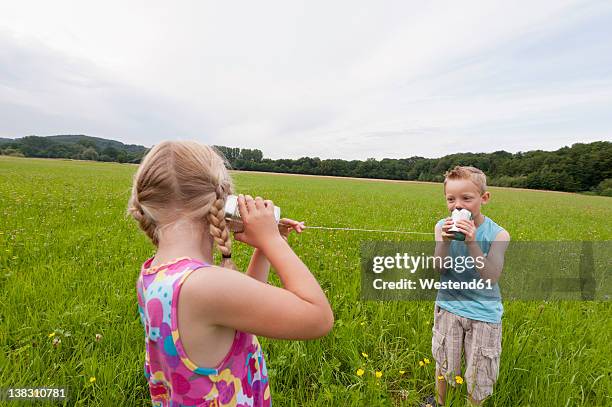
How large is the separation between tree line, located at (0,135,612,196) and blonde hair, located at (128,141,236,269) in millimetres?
52774

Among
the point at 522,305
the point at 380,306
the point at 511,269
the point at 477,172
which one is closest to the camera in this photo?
the point at 477,172

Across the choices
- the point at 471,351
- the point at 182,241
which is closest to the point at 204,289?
the point at 182,241

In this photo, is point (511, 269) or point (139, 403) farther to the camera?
point (511, 269)

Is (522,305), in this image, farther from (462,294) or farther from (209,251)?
(209,251)

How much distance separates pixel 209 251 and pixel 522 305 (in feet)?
12.8

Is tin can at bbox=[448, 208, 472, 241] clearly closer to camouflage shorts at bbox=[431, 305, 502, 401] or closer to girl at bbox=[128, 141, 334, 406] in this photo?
camouflage shorts at bbox=[431, 305, 502, 401]

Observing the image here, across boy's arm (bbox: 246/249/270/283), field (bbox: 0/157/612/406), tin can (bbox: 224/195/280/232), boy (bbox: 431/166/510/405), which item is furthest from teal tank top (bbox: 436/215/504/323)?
tin can (bbox: 224/195/280/232)

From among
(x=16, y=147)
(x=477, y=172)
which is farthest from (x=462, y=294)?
(x=16, y=147)

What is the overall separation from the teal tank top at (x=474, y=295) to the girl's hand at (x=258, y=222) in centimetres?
150

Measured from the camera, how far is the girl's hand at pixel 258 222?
1119 mm

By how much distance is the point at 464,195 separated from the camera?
6.98 feet

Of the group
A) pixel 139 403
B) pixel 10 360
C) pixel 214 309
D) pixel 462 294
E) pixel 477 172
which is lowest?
pixel 139 403

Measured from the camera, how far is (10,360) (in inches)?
87.7

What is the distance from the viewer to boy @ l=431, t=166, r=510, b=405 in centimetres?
203
